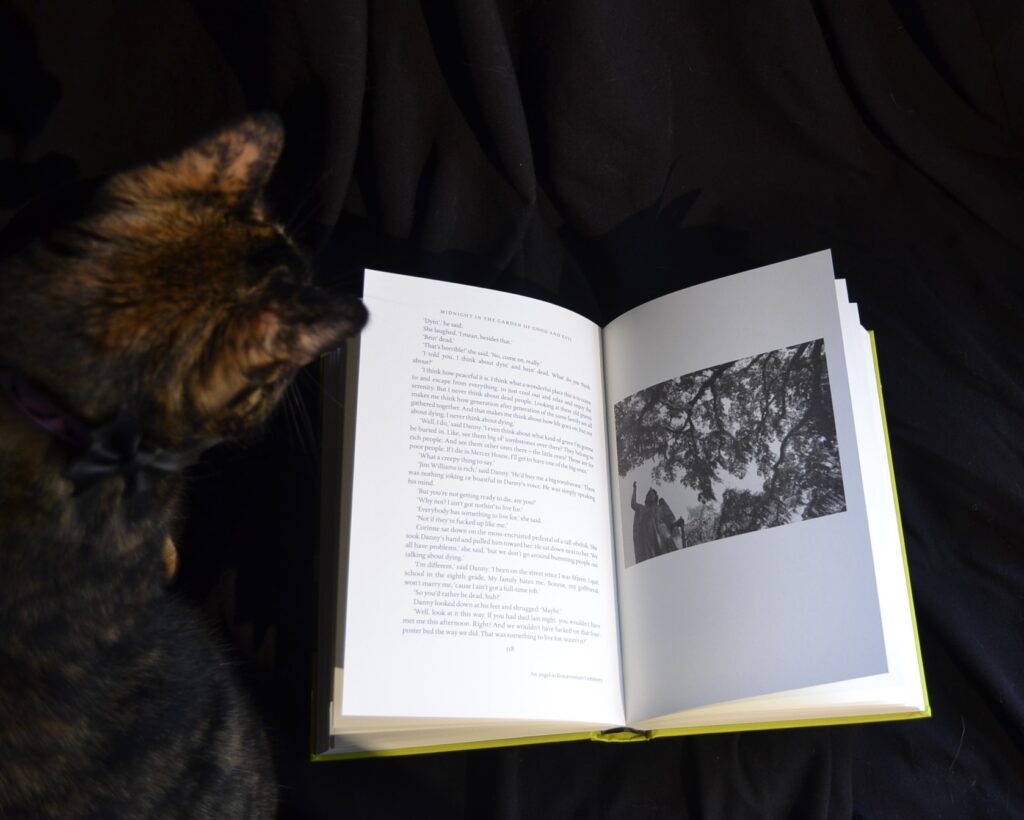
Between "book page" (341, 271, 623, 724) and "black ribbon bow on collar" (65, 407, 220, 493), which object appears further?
"book page" (341, 271, 623, 724)

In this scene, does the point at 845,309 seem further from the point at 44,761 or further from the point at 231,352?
the point at 44,761

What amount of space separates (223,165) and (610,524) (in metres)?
0.46

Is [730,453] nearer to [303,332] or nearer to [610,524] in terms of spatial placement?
[610,524]

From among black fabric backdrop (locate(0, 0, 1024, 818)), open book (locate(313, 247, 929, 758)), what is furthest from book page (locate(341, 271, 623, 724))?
black fabric backdrop (locate(0, 0, 1024, 818))

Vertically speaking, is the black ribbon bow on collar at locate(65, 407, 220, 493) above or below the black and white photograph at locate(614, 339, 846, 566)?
below

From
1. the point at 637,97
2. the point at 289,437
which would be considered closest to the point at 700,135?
the point at 637,97

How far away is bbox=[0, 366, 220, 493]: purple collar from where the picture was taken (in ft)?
2.13

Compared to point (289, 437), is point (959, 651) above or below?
below

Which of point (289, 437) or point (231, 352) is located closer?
point (231, 352)

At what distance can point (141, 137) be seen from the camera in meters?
1.02

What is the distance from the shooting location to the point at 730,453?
0.88 metres

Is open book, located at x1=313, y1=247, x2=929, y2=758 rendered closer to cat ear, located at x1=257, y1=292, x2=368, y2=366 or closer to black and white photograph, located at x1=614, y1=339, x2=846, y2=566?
black and white photograph, located at x1=614, y1=339, x2=846, y2=566

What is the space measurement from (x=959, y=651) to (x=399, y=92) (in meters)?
0.79

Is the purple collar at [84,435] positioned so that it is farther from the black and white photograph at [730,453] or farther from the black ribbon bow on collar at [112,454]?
the black and white photograph at [730,453]
